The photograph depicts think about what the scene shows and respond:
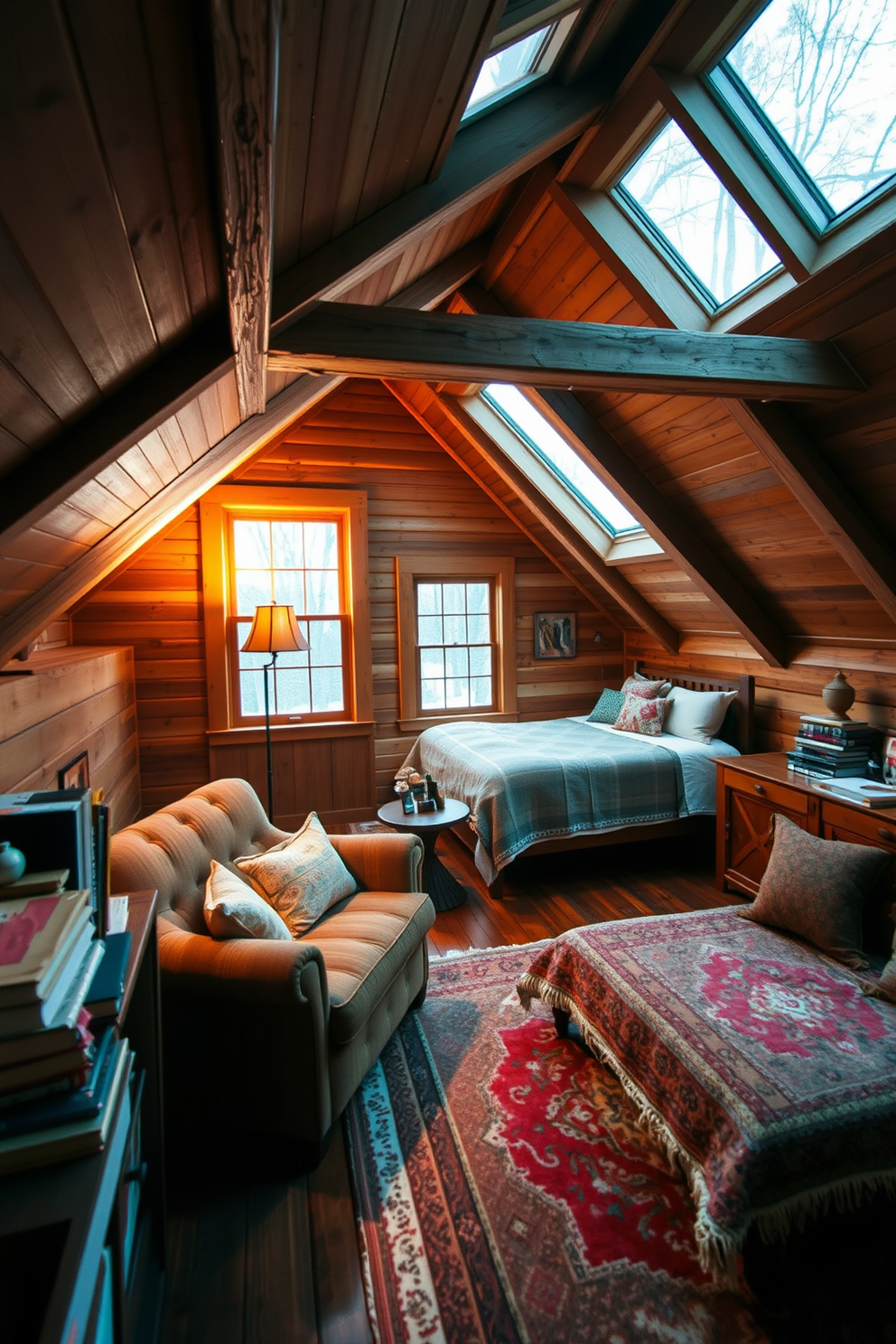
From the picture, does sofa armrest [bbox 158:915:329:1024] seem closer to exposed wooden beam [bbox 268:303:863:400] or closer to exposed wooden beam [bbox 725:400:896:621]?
exposed wooden beam [bbox 268:303:863:400]

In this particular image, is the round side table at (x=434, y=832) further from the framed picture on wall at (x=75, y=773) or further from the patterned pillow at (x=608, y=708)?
the patterned pillow at (x=608, y=708)

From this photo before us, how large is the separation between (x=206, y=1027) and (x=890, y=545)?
10.4 feet

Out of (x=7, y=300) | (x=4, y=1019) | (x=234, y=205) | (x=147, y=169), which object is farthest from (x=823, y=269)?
(x=4, y=1019)

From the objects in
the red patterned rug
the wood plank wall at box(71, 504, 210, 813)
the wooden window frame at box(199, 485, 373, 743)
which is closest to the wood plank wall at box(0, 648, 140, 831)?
the wood plank wall at box(71, 504, 210, 813)

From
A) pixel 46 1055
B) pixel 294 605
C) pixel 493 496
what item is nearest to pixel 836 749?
pixel 493 496

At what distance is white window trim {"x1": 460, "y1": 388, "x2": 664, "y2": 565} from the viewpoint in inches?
180

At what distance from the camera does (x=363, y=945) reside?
2.29 metres

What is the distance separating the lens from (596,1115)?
2133 mm

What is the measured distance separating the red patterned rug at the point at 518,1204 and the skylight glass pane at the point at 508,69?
3112 mm

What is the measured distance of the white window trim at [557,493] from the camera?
4.56m

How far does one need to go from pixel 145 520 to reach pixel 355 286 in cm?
148

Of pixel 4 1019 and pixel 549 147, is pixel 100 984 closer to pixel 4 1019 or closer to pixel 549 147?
pixel 4 1019

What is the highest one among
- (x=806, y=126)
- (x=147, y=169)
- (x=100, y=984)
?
(x=806, y=126)

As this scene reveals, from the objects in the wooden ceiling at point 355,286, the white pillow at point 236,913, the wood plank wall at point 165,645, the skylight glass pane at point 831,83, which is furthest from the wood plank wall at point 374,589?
the skylight glass pane at point 831,83
